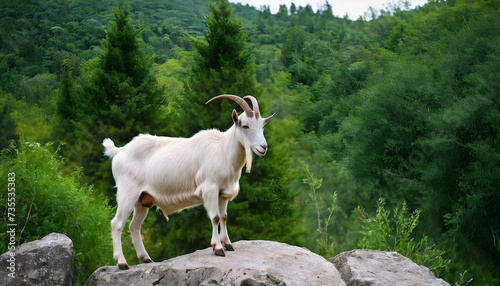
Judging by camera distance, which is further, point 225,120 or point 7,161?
point 225,120

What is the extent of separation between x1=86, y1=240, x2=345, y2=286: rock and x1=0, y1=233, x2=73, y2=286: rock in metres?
0.44

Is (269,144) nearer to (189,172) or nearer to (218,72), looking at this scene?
(218,72)

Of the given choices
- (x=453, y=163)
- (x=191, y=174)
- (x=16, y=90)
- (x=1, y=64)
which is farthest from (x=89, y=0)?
(x=191, y=174)

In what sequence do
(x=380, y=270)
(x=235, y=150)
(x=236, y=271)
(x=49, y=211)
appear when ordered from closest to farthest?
(x=236, y=271) → (x=235, y=150) → (x=380, y=270) → (x=49, y=211)

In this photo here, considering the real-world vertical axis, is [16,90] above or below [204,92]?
below

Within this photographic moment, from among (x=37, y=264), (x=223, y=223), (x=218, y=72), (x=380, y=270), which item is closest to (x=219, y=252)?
(x=223, y=223)

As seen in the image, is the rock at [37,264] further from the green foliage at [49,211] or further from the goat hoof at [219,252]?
the goat hoof at [219,252]

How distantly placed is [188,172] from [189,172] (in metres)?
0.01

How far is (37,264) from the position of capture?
612 cm

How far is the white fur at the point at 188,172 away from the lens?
6.01 meters

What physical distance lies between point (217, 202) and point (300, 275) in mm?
1375

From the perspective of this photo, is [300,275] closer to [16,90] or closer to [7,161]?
[7,161]

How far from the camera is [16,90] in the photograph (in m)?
→ 22.3

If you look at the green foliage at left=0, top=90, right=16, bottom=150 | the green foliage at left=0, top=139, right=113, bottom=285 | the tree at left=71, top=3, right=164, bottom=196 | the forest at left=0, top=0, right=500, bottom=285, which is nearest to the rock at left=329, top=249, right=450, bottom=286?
the forest at left=0, top=0, right=500, bottom=285
